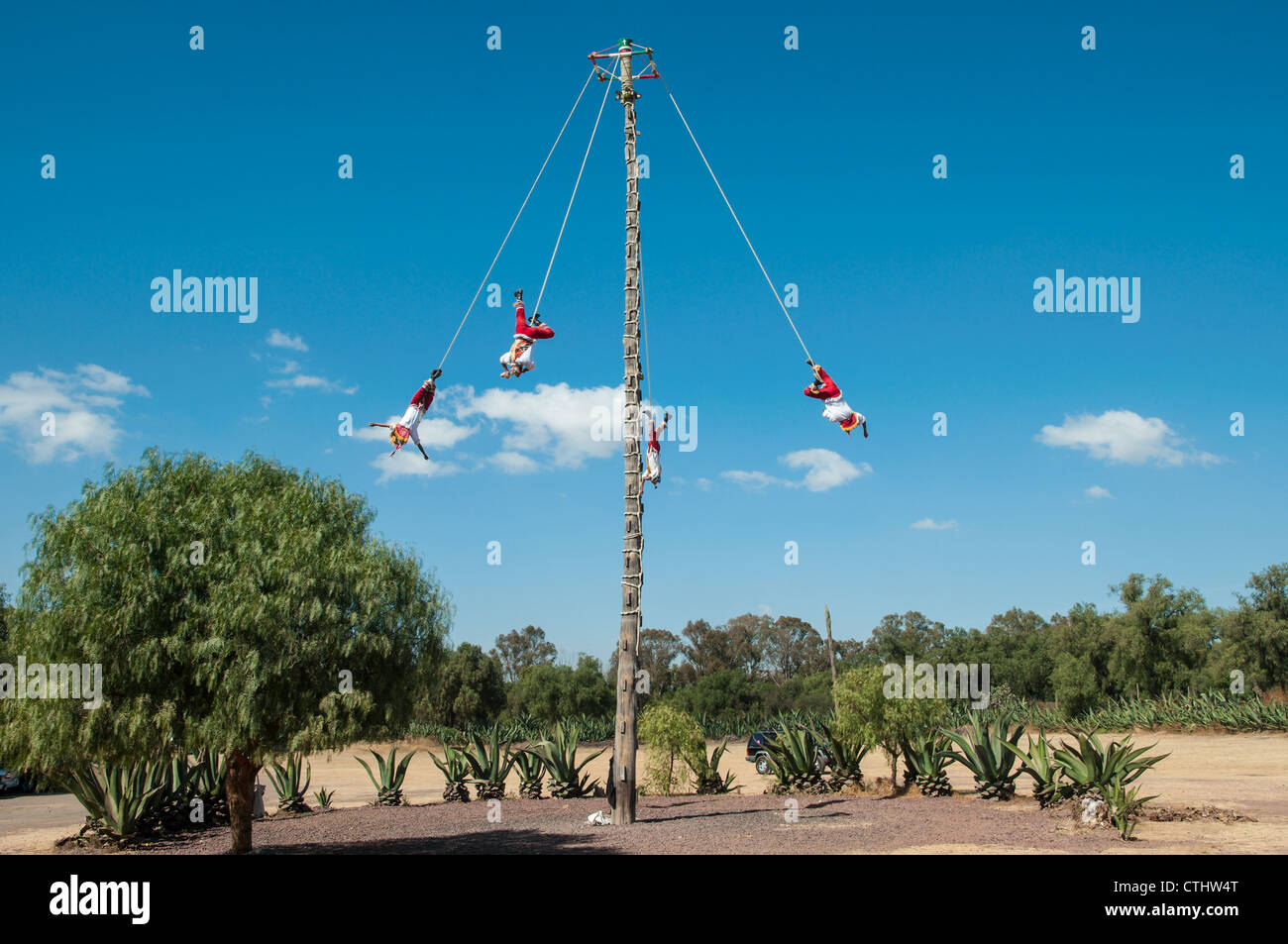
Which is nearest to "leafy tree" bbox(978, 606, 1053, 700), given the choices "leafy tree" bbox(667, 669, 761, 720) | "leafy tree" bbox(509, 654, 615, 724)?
"leafy tree" bbox(667, 669, 761, 720)

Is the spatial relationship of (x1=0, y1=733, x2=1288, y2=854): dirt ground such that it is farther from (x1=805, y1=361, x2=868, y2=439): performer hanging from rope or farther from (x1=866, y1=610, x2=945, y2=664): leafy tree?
(x1=866, y1=610, x2=945, y2=664): leafy tree

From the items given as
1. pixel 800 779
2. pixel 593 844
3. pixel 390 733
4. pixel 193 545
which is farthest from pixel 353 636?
pixel 800 779

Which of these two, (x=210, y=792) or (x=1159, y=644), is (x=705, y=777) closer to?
(x=210, y=792)

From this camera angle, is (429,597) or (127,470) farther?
(429,597)

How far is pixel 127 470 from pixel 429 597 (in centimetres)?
470

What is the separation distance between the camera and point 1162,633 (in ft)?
152

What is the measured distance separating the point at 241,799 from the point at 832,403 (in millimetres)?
10853

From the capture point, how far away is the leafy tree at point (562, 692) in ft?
188

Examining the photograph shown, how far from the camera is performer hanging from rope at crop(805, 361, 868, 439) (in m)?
14.2

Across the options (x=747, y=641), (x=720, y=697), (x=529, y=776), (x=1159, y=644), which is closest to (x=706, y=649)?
(x=747, y=641)

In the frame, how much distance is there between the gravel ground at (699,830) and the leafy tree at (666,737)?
937mm

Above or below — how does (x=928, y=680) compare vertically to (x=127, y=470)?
below

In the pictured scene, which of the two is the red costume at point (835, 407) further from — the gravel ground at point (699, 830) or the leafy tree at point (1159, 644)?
the leafy tree at point (1159, 644)
